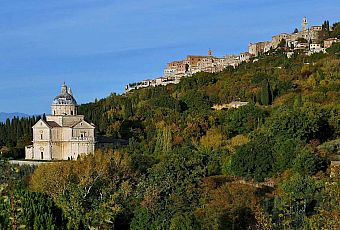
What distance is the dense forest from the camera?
12.4m

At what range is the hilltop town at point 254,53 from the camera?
168 ft

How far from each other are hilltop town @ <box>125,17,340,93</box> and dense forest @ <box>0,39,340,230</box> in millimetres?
7933

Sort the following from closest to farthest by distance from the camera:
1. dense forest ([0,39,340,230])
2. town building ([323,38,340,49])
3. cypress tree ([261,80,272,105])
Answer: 1. dense forest ([0,39,340,230])
2. cypress tree ([261,80,272,105])
3. town building ([323,38,340,49])

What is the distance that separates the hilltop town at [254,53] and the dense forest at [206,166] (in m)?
7.93

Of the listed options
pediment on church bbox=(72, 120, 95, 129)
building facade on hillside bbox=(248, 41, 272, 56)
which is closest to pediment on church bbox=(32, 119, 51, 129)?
pediment on church bbox=(72, 120, 95, 129)

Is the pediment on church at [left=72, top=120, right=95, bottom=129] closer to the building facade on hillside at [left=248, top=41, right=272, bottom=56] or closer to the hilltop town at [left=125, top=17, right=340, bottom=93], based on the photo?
the hilltop town at [left=125, top=17, right=340, bottom=93]

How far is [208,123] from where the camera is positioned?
101 ft

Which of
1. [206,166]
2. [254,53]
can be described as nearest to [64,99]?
[206,166]

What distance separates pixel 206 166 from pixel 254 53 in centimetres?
3948

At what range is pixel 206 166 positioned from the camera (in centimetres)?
2328

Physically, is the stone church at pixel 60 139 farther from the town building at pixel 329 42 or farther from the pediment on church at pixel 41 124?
the town building at pixel 329 42

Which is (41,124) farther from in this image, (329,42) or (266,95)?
(329,42)

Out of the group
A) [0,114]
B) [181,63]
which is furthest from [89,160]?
[0,114]

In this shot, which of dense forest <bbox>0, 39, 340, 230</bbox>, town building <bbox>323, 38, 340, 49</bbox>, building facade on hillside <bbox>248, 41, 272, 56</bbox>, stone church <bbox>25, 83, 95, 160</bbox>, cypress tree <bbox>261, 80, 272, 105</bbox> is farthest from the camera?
building facade on hillside <bbox>248, 41, 272, 56</bbox>
